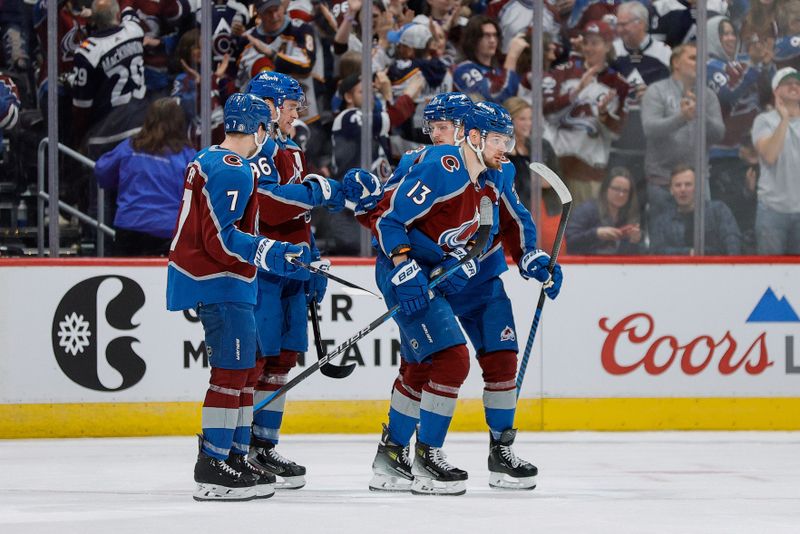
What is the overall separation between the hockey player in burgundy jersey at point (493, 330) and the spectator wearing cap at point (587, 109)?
235 cm

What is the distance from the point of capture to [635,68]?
755 centimetres

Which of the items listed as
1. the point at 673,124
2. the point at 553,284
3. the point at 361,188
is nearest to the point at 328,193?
the point at 361,188

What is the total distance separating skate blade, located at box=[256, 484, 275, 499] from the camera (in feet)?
15.4

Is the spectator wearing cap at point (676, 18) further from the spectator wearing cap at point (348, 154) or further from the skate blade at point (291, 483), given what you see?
the skate blade at point (291, 483)

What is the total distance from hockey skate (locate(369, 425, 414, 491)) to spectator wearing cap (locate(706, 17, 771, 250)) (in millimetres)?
3066

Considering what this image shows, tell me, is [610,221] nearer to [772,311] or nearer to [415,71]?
[772,311]

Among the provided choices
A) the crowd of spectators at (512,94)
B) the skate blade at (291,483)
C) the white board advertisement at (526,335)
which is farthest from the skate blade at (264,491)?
the crowd of spectators at (512,94)

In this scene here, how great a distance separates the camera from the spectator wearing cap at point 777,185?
7.40 m

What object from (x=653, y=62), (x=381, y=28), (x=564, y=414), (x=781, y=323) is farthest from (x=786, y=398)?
(x=381, y=28)

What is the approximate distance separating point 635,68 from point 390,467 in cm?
335

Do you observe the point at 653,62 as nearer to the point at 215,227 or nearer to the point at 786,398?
the point at 786,398

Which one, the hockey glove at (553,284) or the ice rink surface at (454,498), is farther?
the hockey glove at (553,284)

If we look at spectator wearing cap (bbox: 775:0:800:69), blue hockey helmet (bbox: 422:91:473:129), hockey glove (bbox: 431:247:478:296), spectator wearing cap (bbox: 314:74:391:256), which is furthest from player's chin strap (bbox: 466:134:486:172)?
spectator wearing cap (bbox: 775:0:800:69)

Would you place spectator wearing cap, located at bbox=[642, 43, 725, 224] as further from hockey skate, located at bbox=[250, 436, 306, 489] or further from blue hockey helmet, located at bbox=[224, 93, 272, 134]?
blue hockey helmet, located at bbox=[224, 93, 272, 134]
